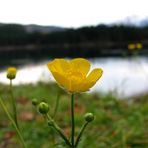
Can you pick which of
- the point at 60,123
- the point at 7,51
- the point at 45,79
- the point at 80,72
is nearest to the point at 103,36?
the point at 7,51

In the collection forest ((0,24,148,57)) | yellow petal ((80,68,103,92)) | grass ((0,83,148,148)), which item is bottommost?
forest ((0,24,148,57))

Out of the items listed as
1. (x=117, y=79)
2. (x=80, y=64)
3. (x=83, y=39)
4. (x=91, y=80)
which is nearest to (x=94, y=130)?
(x=80, y=64)

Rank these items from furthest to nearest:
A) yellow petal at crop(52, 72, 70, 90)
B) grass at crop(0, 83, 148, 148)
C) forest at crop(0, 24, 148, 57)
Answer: forest at crop(0, 24, 148, 57)
grass at crop(0, 83, 148, 148)
yellow petal at crop(52, 72, 70, 90)

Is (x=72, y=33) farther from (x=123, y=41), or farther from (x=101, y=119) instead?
(x=101, y=119)

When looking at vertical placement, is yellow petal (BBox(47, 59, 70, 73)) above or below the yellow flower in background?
above

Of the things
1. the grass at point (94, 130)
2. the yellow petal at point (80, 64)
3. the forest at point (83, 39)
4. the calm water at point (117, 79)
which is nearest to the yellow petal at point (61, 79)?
the yellow petal at point (80, 64)

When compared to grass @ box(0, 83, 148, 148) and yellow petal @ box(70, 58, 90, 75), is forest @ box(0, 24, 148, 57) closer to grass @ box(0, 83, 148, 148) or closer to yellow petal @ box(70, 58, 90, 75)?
grass @ box(0, 83, 148, 148)

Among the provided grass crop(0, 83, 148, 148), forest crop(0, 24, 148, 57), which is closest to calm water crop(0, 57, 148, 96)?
grass crop(0, 83, 148, 148)
